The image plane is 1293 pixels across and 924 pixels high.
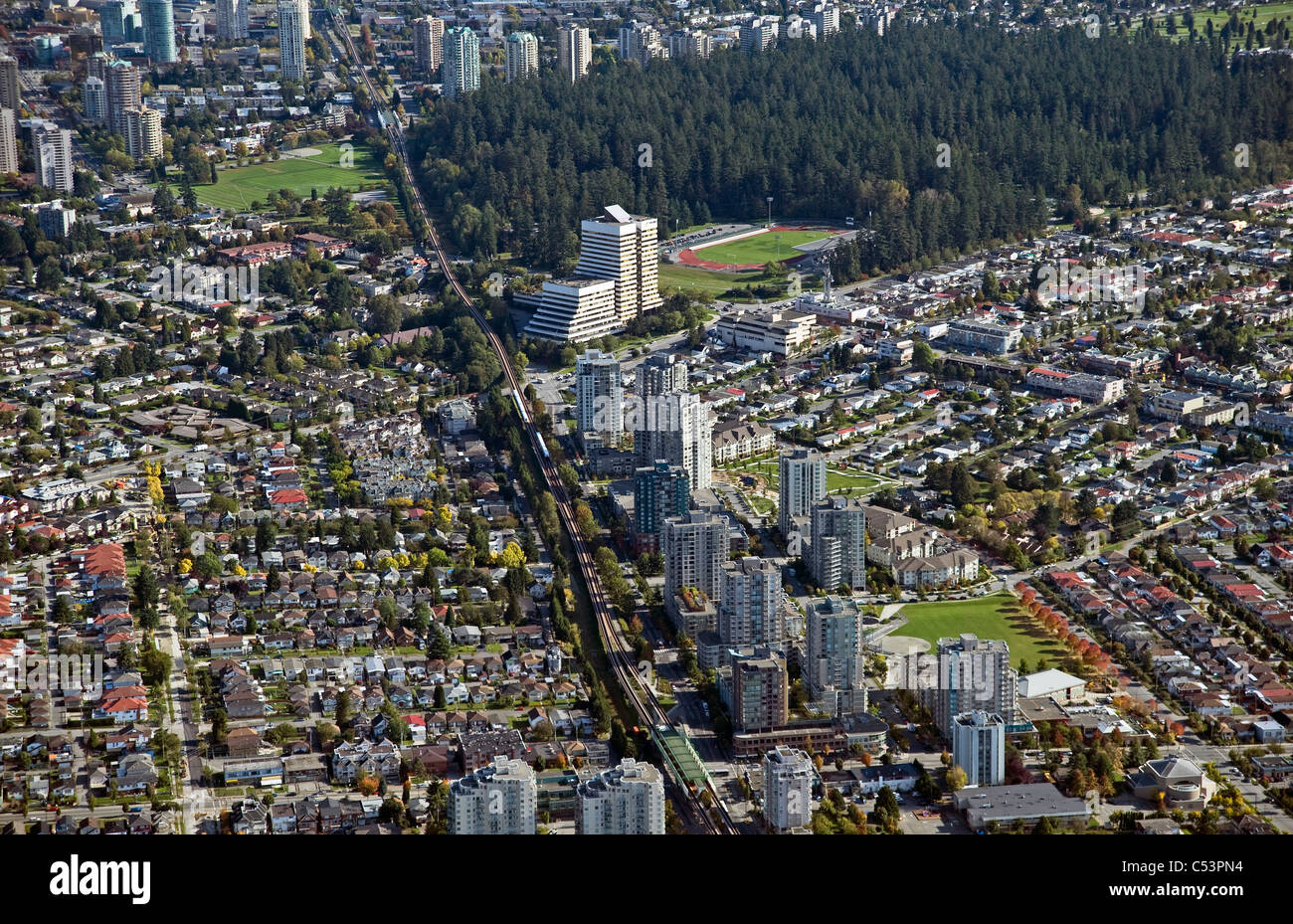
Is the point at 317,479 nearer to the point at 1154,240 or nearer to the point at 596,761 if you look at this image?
the point at 596,761

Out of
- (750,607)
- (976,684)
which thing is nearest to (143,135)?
(750,607)

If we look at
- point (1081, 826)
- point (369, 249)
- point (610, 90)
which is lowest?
point (1081, 826)

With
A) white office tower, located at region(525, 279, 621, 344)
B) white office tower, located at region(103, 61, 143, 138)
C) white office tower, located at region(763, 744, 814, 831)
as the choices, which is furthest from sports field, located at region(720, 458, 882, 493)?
white office tower, located at region(103, 61, 143, 138)

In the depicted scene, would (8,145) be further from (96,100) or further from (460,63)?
(460,63)

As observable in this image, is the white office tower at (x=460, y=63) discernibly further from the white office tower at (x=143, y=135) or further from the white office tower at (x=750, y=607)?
the white office tower at (x=750, y=607)

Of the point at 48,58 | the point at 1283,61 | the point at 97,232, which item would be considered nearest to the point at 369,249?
the point at 97,232

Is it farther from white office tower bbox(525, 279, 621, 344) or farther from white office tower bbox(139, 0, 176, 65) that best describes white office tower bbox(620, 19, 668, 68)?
white office tower bbox(525, 279, 621, 344)
